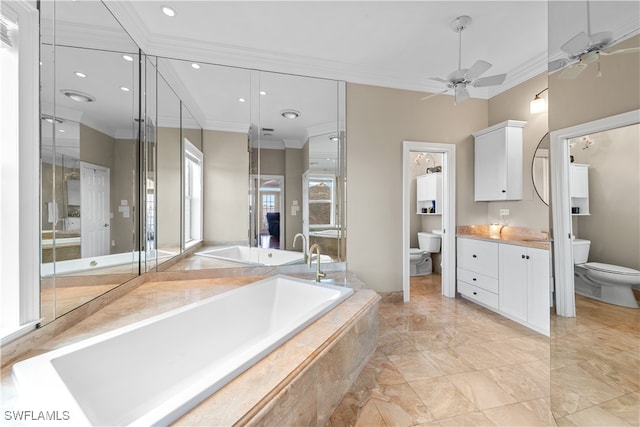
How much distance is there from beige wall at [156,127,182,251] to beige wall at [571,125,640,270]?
10.0 ft

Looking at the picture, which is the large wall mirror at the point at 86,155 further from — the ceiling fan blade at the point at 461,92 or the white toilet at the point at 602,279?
the ceiling fan blade at the point at 461,92

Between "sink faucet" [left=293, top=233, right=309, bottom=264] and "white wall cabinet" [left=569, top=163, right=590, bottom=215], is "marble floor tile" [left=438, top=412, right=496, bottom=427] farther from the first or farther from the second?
"sink faucet" [left=293, top=233, right=309, bottom=264]

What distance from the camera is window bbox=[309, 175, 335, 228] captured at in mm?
3035

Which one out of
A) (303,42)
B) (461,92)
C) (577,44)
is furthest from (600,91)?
(303,42)

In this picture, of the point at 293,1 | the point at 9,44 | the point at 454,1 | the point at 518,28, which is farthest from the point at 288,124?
the point at 518,28

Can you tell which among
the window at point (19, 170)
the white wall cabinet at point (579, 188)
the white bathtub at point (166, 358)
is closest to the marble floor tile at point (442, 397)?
the white bathtub at point (166, 358)

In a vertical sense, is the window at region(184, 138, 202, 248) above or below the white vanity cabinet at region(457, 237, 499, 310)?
above

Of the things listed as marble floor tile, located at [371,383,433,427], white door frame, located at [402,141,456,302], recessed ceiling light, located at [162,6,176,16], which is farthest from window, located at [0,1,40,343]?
white door frame, located at [402,141,456,302]

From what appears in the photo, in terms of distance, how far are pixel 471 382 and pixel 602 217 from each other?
1.30m

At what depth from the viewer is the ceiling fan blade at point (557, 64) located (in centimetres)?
121

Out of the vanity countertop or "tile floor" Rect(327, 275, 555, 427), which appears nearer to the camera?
"tile floor" Rect(327, 275, 555, 427)

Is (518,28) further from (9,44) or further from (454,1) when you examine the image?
(9,44)

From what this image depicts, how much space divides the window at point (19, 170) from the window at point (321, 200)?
7.18 ft

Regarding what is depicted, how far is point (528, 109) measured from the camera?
3.02 metres
